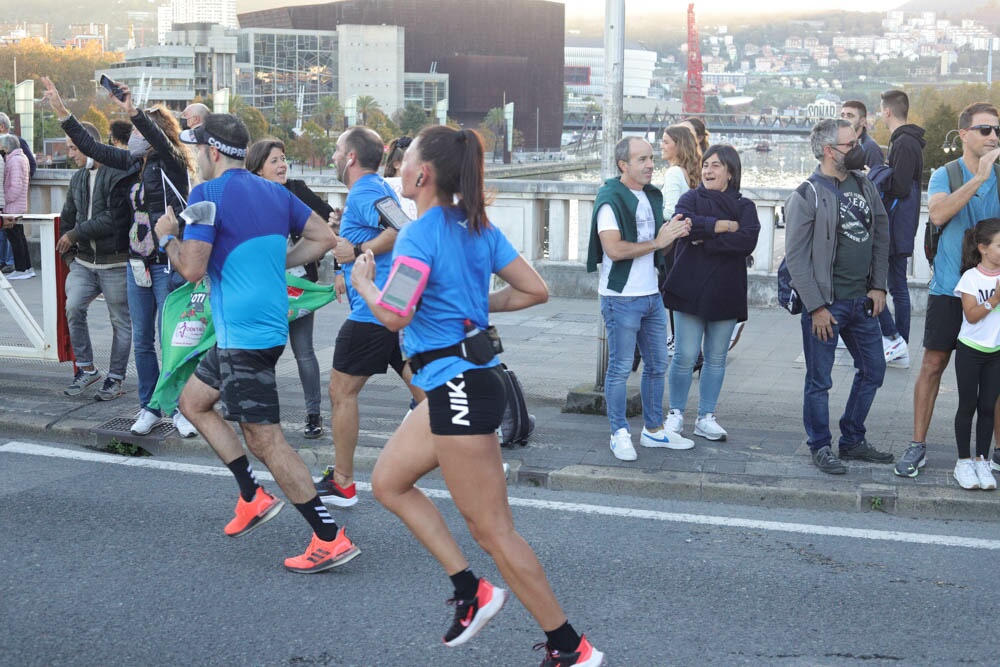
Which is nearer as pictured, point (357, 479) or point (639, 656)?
point (639, 656)

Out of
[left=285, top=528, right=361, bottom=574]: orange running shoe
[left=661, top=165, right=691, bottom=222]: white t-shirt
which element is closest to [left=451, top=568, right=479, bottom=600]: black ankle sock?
[left=285, top=528, right=361, bottom=574]: orange running shoe

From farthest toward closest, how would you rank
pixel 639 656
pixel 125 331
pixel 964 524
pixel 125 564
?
1. pixel 125 331
2. pixel 964 524
3. pixel 125 564
4. pixel 639 656

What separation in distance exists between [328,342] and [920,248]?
5.72 m

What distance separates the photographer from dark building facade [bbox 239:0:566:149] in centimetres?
16450

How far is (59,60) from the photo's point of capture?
7347 inches

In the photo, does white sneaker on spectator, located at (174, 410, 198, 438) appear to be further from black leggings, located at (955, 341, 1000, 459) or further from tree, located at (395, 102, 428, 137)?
tree, located at (395, 102, 428, 137)

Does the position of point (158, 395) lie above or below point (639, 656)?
above

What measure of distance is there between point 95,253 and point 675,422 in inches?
154

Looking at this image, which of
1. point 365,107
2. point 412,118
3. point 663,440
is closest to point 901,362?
point 663,440

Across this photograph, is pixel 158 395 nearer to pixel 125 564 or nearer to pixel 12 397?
pixel 125 564

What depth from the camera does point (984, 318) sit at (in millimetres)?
5746

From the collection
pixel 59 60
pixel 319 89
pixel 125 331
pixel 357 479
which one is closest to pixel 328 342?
pixel 125 331

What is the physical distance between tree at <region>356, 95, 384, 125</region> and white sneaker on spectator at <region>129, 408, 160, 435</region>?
156346mm

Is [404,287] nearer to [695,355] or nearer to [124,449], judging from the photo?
[695,355]
